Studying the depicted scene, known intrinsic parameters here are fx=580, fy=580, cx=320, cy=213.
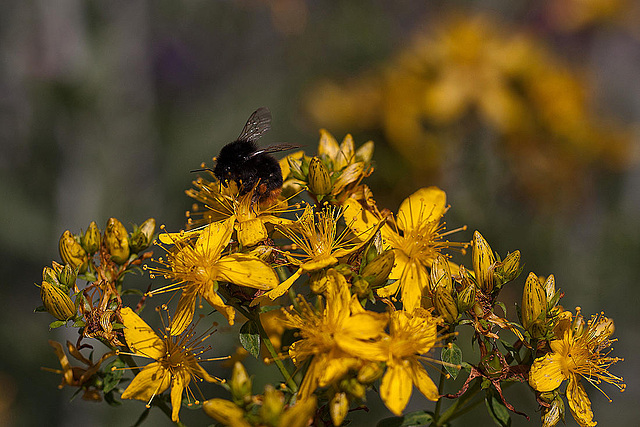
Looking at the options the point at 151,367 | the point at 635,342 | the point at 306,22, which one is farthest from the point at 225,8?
the point at 151,367

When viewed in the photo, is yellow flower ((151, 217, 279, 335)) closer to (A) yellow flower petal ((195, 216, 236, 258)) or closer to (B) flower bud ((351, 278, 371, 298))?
(A) yellow flower petal ((195, 216, 236, 258))

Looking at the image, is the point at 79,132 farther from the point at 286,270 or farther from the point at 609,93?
the point at 609,93

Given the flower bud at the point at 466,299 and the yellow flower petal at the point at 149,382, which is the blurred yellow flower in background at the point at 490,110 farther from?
the yellow flower petal at the point at 149,382

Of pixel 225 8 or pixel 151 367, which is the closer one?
pixel 151 367

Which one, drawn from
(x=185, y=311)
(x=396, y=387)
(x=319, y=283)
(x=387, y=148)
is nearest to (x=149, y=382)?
(x=185, y=311)

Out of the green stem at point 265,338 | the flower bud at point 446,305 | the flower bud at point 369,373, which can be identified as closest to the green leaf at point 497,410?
the flower bud at point 446,305

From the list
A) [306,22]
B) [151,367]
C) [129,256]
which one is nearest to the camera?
[151,367]

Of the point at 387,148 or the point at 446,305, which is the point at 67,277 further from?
the point at 387,148
